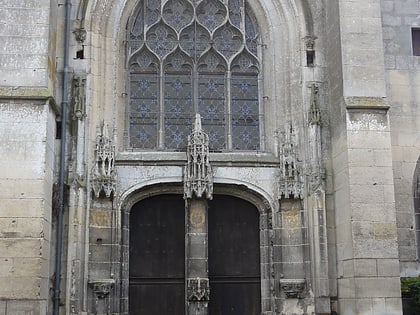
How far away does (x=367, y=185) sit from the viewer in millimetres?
11797

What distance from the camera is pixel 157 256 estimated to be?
41.4 ft

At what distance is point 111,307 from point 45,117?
3526 mm

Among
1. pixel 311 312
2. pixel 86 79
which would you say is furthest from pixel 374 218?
pixel 86 79

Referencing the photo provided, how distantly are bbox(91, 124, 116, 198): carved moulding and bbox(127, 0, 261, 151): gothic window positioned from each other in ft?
2.21

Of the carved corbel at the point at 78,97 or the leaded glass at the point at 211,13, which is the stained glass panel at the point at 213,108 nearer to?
the leaded glass at the point at 211,13

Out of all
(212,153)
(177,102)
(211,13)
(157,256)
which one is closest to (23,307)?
(157,256)

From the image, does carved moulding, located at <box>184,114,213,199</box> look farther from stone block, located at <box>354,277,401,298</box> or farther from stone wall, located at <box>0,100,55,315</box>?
stone block, located at <box>354,277,401,298</box>

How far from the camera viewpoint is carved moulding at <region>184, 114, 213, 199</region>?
12359 millimetres

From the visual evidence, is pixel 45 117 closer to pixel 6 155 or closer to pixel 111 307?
pixel 6 155

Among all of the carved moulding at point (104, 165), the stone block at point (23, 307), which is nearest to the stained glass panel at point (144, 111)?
the carved moulding at point (104, 165)

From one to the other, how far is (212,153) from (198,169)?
55 cm

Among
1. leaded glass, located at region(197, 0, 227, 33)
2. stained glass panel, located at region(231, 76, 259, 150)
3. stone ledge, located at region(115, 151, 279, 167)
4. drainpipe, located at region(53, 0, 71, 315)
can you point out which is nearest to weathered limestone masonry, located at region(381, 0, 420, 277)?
stone ledge, located at region(115, 151, 279, 167)

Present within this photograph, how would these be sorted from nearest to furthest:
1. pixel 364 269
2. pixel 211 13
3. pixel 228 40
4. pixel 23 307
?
pixel 23 307, pixel 364 269, pixel 228 40, pixel 211 13

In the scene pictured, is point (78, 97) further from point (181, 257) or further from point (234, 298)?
point (234, 298)
